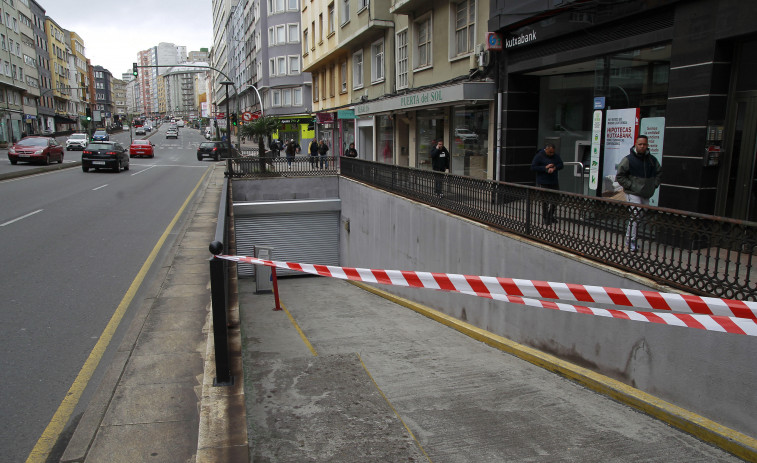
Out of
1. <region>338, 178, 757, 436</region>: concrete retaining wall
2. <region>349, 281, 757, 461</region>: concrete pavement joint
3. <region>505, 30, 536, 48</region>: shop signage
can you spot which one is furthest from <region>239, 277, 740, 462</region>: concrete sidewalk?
<region>505, 30, 536, 48</region>: shop signage

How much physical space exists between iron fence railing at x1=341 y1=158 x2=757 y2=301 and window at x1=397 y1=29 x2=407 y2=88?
10.6m

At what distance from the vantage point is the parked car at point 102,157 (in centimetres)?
2661

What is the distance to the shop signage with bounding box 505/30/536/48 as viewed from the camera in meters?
12.3

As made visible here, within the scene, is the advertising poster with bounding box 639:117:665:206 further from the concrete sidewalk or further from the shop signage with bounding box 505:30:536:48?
the concrete sidewalk

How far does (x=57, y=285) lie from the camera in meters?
7.49

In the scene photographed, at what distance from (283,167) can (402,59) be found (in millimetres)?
6521

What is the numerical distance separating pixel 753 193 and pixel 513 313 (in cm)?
400

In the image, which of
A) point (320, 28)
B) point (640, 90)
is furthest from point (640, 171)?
point (320, 28)

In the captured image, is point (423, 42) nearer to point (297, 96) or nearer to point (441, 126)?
point (441, 126)

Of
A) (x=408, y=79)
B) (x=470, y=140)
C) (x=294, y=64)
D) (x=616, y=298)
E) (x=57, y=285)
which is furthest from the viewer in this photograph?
(x=294, y=64)

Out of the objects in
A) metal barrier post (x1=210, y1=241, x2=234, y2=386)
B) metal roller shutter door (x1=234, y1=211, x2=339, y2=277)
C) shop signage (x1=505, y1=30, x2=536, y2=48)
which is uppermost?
shop signage (x1=505, y1=30, x2=536, y2=48)

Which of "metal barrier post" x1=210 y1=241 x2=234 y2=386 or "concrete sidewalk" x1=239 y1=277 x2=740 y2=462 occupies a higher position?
"metal barrier post" x1=210 y1=241 x2=234 y2=386

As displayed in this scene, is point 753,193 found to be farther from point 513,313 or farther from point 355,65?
point 355,65

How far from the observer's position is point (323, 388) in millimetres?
5270
